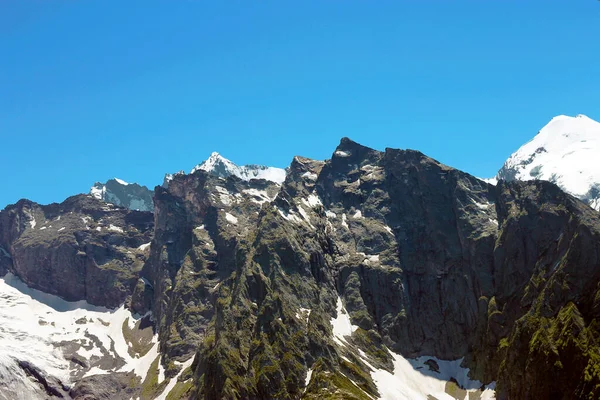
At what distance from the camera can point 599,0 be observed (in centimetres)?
4178

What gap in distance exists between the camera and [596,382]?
19950 cm

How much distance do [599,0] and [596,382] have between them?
189m

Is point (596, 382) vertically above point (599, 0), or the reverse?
point (599, 0)

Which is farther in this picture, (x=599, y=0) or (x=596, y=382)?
(x=596, y=382)
